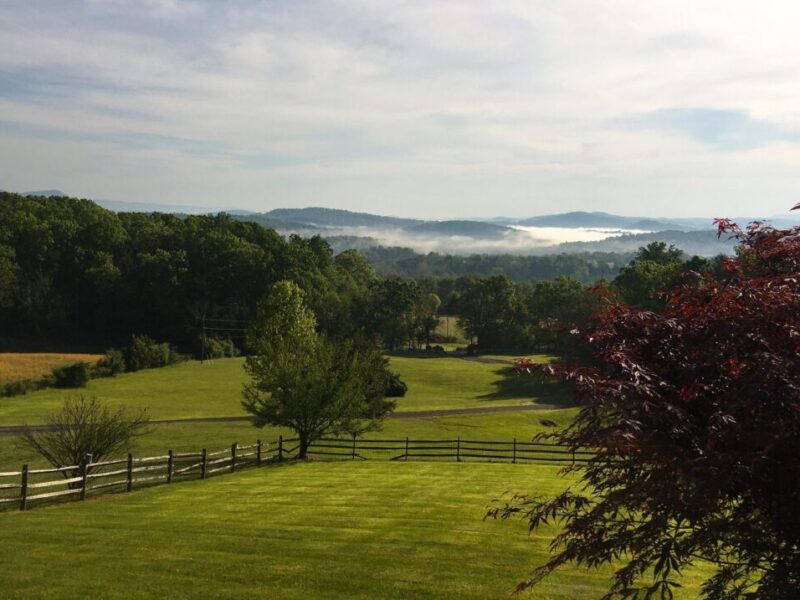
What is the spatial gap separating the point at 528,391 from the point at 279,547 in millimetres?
60433

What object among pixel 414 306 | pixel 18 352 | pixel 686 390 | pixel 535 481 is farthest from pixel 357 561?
pixel 414 306

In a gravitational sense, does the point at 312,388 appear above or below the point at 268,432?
above

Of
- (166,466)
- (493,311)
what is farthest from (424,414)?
(493,311)

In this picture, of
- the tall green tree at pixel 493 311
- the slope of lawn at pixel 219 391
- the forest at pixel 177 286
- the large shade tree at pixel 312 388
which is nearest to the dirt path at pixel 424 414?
the slope of lawn at pixel 219 391

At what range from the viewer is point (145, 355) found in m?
75.3

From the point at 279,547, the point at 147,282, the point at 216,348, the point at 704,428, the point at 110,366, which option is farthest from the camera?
the point at 147,282

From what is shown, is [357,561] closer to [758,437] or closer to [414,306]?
[758,437]

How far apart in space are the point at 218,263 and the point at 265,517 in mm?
89347

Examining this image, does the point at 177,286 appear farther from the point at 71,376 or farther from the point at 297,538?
the point at 297,538

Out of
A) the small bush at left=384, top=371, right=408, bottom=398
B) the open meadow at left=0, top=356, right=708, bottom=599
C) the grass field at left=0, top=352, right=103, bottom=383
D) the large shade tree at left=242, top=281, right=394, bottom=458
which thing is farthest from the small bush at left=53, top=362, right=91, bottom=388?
the large shade tree at left=242, top=281, right=394, bottom=458

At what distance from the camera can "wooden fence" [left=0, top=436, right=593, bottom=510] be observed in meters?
22.3

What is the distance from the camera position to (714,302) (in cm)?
736

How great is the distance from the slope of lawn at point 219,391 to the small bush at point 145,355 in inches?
50.6

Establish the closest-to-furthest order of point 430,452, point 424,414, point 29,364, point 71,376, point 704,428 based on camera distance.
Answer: point 704,428 → point 430,452 → point 424,414 → point 71,376 → point 29,364
